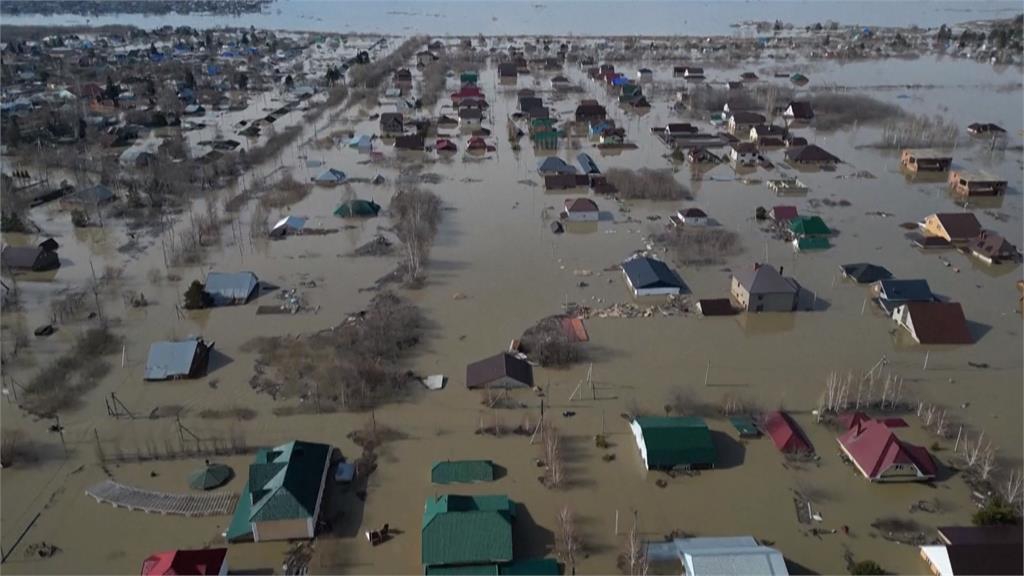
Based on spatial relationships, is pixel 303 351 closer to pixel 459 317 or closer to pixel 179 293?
pixel 459 317

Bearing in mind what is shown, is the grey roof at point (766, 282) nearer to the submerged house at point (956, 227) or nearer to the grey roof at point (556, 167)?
the submerged house at point (956, 227)

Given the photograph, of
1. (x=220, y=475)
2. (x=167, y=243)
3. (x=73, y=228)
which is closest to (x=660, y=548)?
(x=220, y=475)

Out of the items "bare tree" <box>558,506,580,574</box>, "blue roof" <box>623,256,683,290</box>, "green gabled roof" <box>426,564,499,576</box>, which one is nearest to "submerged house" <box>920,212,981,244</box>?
"blue roof" <box>623,256,683,290</box>

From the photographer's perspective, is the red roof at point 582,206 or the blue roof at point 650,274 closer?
the blue roof at point 650,274

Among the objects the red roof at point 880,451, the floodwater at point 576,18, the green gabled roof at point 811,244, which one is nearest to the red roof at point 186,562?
the red roof at point 880,451

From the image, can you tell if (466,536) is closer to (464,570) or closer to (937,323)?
(464,570)

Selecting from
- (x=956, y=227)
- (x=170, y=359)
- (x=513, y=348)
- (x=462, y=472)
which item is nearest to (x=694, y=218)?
(x=956, y=227)
